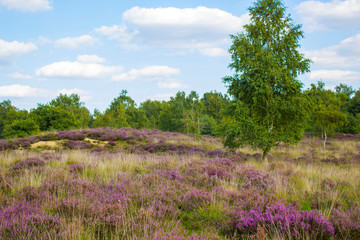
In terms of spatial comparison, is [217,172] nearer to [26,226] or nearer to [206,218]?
[206,218]

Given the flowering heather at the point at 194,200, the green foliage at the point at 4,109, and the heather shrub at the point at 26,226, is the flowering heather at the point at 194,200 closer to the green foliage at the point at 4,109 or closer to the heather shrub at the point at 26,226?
the heather shrub at the point at 26,226

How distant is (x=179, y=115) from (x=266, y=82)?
52008 millimetres

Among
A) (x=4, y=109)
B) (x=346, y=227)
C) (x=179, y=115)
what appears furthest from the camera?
(x=4, y=109)

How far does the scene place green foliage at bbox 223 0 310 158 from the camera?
12141mm

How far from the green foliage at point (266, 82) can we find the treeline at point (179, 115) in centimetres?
81

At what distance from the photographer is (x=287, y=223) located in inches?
136

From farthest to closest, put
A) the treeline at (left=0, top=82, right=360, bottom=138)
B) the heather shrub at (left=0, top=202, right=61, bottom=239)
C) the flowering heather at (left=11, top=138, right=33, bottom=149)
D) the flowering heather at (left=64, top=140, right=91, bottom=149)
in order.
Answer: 1. the treeline at (left=0, top=82, right=360, bottom=138)
2. the flowering heather at (left=64, top=140, right=91, bottom=149)
3. the flowering heather at (left=11, top=138, right=33, bottom=149)
4. the heather shrub at (left=0, top=202, right=61, bottom=239)

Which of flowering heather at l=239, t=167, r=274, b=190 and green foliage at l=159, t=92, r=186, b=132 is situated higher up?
green foliage at l=159, t=92, r=186, b=132

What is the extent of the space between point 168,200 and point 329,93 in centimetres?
5499

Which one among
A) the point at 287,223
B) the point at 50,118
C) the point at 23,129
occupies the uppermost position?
the point at 50,118

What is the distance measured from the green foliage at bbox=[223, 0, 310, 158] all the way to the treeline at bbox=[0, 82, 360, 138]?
0.81 m

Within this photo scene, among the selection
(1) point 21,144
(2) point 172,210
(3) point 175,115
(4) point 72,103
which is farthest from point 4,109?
(2) point 172,210

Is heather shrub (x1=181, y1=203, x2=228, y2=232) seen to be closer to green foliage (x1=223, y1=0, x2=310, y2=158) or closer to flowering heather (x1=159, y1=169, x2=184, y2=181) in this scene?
flowering heather (x1=159, y1=169, x2=184, y2=181)

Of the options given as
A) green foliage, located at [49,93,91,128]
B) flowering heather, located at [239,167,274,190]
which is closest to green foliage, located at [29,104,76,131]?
flowering heather, located at [239,167,274,190]
